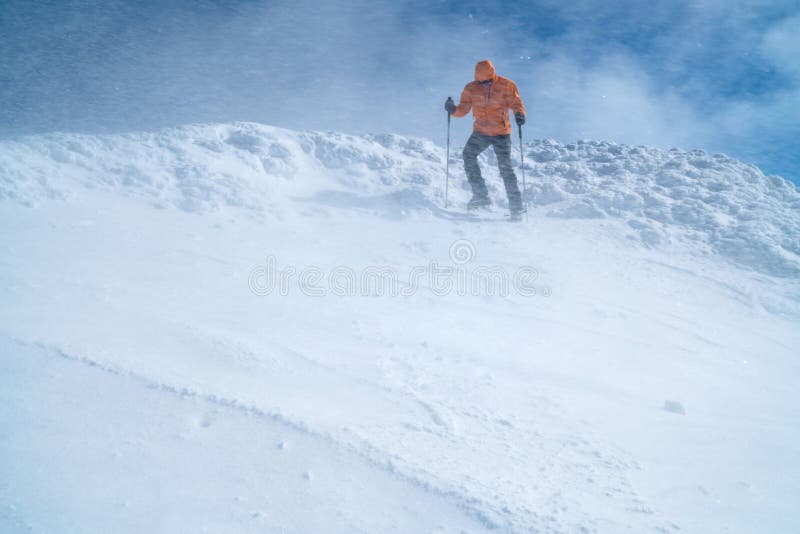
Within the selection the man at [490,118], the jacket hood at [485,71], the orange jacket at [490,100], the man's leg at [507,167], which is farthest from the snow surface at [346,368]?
the jacket hood at [485,71]

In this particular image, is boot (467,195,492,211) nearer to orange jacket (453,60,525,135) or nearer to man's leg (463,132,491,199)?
man's leg (463,132,491,199)

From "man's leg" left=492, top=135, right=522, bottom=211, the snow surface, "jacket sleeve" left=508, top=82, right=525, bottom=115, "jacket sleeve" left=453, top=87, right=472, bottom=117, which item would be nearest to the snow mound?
the snow surface

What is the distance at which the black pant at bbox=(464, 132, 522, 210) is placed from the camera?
6.08 meters

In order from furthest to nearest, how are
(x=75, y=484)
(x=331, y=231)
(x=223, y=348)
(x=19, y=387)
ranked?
(x=331, y=231) → (x=223, y=348) → (x=19, y=387) → (x=75, y=484)

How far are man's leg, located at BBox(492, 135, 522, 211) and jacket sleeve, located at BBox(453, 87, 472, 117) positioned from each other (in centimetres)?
56

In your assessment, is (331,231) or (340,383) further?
(331,231)

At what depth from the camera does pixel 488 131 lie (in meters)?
6.04

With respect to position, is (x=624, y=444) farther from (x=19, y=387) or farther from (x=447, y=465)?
(x=19, y=387)

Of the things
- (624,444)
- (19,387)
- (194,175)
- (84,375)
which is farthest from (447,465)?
(194,175)

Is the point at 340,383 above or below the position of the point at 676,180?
Result: below

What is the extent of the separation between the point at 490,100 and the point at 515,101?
0.31 m

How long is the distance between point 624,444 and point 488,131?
4.76 meters

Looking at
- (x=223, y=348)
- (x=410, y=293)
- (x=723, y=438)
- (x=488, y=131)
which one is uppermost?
(x=488, y=131)

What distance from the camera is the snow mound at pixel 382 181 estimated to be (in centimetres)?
465
